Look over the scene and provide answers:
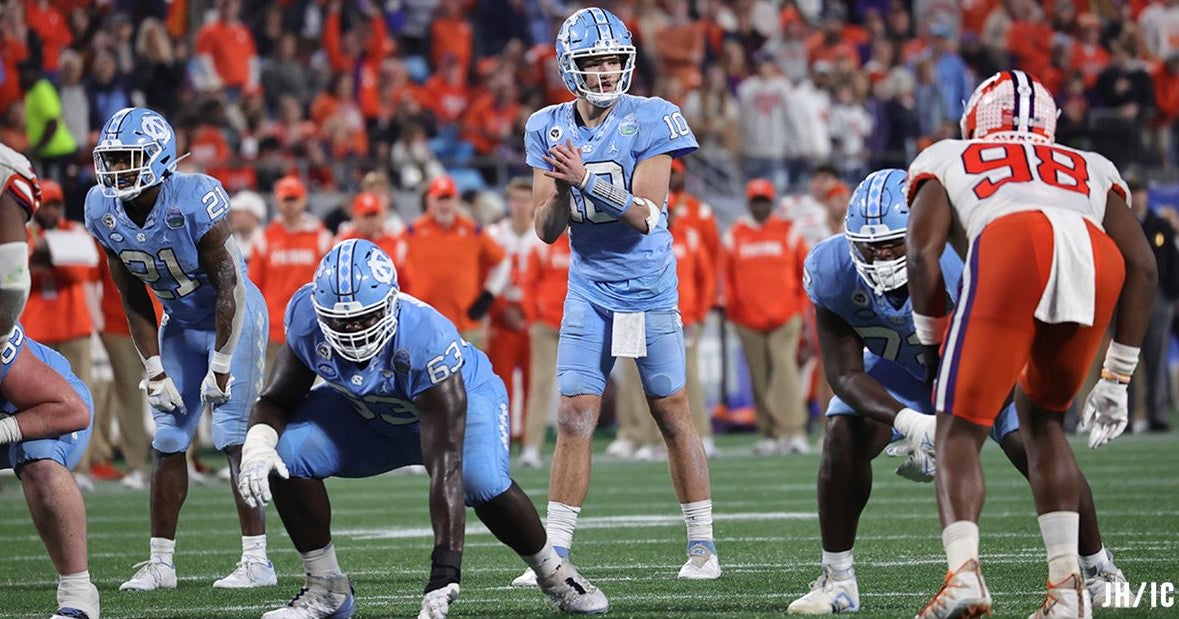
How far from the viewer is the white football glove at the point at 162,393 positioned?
6891 millimetres

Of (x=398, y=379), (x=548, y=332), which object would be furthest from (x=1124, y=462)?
(x=398, y=379)

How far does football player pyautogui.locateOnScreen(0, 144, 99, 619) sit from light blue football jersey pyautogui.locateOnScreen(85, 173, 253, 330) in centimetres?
116

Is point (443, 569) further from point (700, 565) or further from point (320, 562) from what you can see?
point (700, 565)

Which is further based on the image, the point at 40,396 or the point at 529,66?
the point at 529,66

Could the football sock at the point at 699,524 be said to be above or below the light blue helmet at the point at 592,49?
below

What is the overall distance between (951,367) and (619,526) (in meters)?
3.85

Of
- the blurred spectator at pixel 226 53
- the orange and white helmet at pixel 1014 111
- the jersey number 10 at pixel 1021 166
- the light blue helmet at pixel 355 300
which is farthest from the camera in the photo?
the blurred spectator at pixel 226 53

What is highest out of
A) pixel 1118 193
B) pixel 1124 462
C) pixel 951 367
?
pixel 1118 193

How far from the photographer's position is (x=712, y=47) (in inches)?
765

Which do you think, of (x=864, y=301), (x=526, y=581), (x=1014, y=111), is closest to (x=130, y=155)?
(x=526, y=581)

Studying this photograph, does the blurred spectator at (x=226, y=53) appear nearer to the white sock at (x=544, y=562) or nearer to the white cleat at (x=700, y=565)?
the white cleat at (x=700, y=565)

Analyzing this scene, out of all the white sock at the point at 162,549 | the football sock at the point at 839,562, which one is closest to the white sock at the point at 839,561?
the football sock at the point at 839,562

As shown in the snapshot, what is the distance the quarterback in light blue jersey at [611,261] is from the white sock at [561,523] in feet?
0.06

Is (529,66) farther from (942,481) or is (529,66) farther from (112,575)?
(942,481)
